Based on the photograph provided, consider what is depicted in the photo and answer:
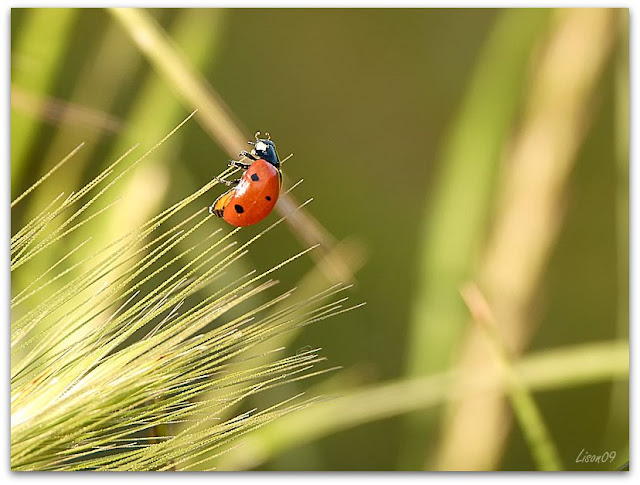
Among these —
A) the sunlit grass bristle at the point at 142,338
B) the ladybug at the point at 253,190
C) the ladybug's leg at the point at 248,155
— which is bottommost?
the sunlit grass bristle at the point at 142,338

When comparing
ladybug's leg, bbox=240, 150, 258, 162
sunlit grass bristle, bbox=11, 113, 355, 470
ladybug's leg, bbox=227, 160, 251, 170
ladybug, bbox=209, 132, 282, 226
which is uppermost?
ladybug's leg, bbox=240, 150, 258, 162

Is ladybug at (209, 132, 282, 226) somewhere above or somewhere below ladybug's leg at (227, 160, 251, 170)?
below

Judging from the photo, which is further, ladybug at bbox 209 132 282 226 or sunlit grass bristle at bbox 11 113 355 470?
ladybug at bbox 209 132 282 226

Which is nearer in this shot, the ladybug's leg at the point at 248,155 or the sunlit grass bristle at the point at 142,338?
the sunlit grass bristle at the point at 142,338

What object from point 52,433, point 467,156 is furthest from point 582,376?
point 52,433

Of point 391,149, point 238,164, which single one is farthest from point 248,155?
point 391,149

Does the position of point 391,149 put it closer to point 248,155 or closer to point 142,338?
point 248,155
